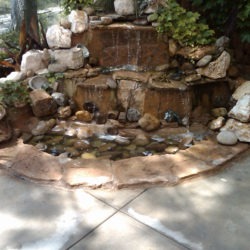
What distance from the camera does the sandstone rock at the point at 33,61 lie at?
4172 mm

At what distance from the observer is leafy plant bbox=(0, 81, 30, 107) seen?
3629 mm

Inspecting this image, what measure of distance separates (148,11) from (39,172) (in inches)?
104

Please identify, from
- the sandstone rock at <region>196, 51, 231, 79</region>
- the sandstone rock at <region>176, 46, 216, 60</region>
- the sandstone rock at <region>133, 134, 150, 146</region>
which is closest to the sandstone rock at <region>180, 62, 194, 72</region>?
the sandstone rock at <region>176, 46, 216, 60</region>

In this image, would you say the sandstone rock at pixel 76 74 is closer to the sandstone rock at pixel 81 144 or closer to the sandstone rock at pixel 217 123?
the sandstone rock at pixel 81 144

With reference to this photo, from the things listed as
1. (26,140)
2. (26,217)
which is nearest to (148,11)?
(26,140)

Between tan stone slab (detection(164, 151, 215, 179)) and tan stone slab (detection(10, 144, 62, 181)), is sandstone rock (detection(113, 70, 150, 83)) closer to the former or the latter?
tan stone slab (detection(164, 151, 215, 179))

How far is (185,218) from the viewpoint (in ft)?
6.35

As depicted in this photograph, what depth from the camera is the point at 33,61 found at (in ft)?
13.8

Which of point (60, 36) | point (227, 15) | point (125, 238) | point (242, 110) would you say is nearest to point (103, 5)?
point (60, 36)

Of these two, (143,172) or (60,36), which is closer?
(143,172)

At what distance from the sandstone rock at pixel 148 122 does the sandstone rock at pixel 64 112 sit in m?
0.90

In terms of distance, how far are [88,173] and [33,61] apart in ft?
7.75

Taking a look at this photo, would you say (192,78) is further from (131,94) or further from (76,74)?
(76,74)

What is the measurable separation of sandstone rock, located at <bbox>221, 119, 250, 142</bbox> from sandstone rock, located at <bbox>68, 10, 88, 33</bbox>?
2.21 m
